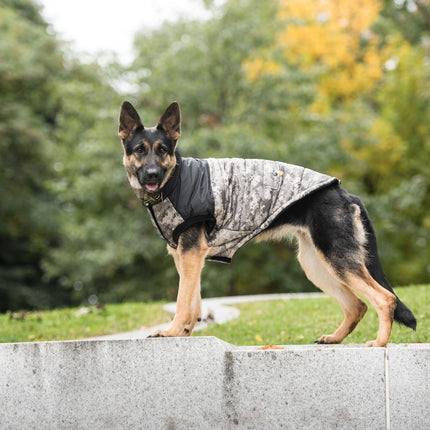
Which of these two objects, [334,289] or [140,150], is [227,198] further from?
[334,289]

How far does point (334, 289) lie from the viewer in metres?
5.52

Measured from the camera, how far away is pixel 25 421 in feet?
15.3

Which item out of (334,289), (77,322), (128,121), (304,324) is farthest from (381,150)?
(128,121)

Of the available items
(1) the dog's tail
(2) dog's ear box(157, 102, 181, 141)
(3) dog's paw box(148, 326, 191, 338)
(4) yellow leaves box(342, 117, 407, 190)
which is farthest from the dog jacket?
(4) yellow leaves box(342, 117, 407, 190)

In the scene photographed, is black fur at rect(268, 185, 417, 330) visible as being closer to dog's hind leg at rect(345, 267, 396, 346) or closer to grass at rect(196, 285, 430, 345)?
dog's hind leg at rect(345, 267, 396, 346)

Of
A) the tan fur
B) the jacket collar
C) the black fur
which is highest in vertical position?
the tan fur

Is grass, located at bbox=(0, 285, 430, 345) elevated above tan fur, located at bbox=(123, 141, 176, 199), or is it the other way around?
tan fur, located at bbox=(123, 141, 176, 199)

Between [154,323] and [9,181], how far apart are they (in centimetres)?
1496

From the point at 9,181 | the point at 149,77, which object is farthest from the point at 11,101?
the point at 149,77

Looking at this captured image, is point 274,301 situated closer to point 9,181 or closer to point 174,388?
point 174,388

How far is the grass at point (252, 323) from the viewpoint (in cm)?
719

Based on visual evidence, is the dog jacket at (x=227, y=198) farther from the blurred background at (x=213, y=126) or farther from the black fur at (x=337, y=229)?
the blurred background at (x=213, y=126)

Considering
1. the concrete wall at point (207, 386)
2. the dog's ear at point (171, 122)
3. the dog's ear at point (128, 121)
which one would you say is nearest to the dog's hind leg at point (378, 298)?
the concrete wall at point (207, 386)

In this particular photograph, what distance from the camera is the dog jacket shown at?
511cm
